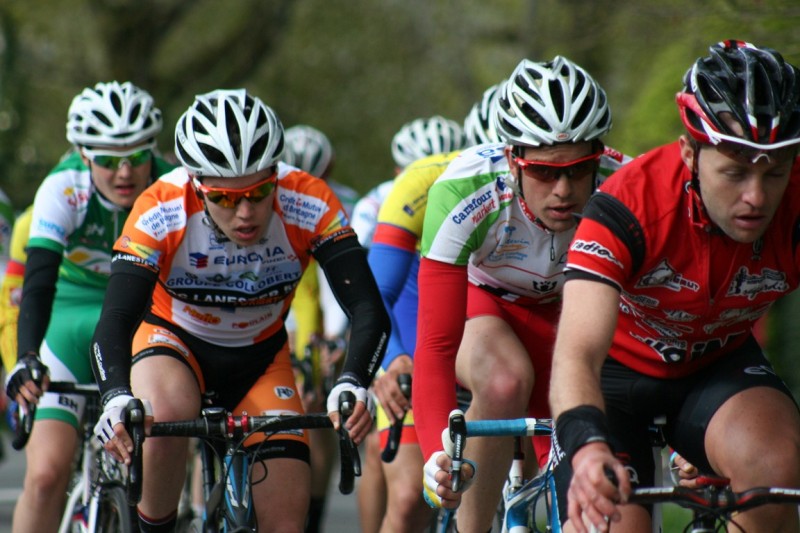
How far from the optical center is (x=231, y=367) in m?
6.11

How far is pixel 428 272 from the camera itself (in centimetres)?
530

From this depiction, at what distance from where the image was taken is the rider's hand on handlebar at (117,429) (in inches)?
202

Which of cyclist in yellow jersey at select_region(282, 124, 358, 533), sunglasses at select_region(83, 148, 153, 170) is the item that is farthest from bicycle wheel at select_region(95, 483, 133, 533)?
sunglasses at select_region(83, 148, 153, 170)

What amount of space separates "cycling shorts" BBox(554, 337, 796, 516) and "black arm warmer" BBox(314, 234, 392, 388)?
128cm

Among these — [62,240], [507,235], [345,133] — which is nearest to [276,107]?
[345,133]

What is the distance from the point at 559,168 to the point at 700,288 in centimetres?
115

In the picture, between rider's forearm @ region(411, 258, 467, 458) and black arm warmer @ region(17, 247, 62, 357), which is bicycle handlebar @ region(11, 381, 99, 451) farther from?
rider's forearm @ region(411, 258, 467, 458)

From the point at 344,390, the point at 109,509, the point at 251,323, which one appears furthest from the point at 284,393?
the point at 109,509

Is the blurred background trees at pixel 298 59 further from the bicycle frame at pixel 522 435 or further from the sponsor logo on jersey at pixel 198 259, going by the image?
the bicycle frame at pixel 522 435

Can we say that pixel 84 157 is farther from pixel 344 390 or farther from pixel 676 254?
pixel 676 254

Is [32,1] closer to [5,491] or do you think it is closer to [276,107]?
[276,107]

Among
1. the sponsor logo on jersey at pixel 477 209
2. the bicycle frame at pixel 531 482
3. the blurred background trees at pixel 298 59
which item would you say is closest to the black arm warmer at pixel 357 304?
the sponsor logo on jersey at pixel 477 209

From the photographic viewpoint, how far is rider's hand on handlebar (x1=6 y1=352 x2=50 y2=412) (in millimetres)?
6402

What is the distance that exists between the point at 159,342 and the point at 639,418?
91.2 inches
